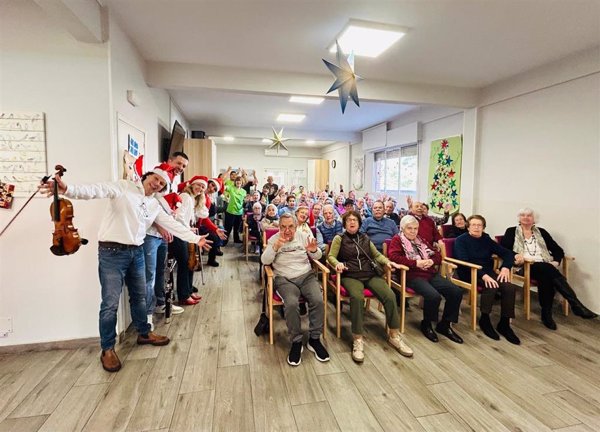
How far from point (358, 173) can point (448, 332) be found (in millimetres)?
6405

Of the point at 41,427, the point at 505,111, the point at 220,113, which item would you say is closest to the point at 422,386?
the point at 41,427

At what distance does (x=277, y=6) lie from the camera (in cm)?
246

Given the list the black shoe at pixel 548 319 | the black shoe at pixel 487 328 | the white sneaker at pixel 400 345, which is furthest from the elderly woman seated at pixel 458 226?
the white sneaker at pixel 400 345

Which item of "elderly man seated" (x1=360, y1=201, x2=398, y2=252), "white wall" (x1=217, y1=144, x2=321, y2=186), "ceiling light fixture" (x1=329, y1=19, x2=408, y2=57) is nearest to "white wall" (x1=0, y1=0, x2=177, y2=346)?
"ceiling light fixture" (x1=329, y1=19, x2=408, y2=57)

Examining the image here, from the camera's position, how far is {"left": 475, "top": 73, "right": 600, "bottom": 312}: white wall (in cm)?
332

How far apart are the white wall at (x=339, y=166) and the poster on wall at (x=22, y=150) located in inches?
306

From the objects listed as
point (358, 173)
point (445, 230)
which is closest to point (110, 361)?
point (445, 230)

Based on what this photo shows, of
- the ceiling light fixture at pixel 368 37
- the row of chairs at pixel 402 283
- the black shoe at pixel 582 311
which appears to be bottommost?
the black shoe at pixel 582 311

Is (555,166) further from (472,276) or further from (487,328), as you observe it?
(487,328)

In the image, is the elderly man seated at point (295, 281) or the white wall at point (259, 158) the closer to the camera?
the elderly man seated at point (295, 281)

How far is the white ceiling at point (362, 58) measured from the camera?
2475 mm

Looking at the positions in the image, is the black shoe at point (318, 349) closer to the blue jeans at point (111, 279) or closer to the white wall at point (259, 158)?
the blue jeans at point (111, 279)

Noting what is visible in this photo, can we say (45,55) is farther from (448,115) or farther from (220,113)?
(448,115)

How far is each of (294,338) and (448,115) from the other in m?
4.63
